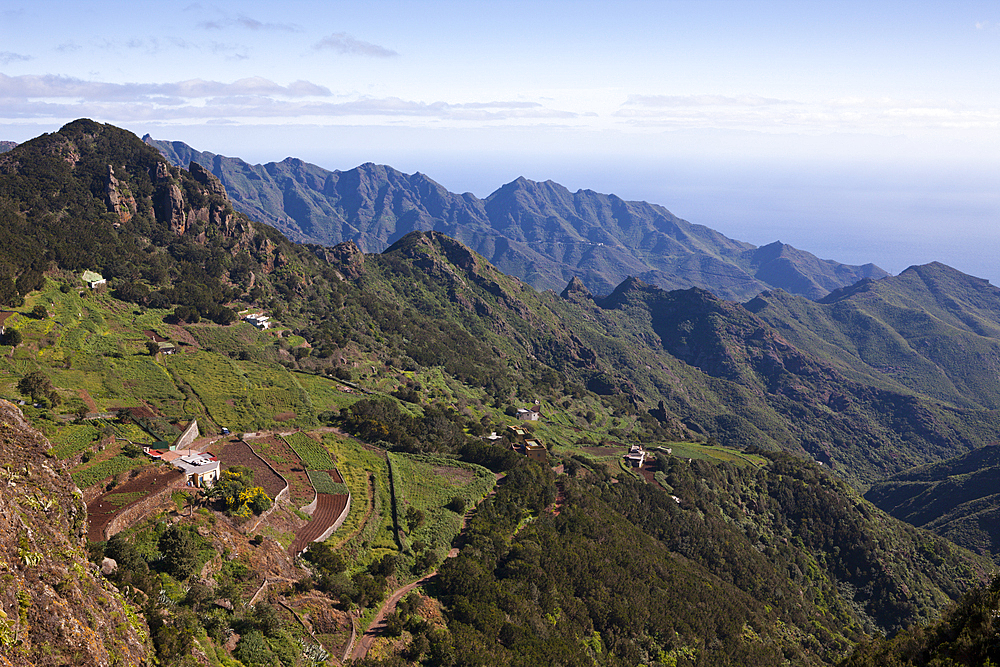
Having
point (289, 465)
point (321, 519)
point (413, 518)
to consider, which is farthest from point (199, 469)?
point (413, 518)

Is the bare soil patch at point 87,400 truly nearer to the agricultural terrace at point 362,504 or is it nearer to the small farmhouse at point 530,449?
the agricultural terrace at point 362,504

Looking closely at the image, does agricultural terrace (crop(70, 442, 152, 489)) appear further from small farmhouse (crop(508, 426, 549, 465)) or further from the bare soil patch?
small farmhouse (crop(508, 426, 549, 465))

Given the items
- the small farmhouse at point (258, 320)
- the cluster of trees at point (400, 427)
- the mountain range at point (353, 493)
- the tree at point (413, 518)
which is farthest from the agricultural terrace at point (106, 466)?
the small farmhouse at point (258, 320)

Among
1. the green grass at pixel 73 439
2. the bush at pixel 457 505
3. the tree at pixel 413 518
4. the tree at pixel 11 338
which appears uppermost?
the tree at pixel 11 338

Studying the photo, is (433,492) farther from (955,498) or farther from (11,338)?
(955,498)

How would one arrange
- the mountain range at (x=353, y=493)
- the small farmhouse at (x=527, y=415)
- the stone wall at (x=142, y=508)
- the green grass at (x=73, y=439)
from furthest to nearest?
the small farmhouse at (x=527, y=415) → the green grass at (x=73, y=439) → the stone wall at (x=142, y=508) → the mountain range at (x=353, y=493)

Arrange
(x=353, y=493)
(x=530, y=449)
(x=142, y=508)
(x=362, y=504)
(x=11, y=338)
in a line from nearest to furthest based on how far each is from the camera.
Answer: (x=142, y=508), (x=362, y=504), (x=353, y=493), (x=11, y=338), (x=530, y=449)

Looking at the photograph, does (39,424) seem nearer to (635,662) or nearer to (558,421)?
(635,662)
